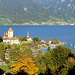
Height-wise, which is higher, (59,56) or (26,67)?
(59,56)

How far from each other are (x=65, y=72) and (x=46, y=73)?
7.65ft

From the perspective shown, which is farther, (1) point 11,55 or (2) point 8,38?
(2) point 8,38

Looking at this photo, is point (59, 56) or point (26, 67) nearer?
point (26, 67)

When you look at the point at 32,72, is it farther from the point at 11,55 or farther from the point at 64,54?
the point at 11,55

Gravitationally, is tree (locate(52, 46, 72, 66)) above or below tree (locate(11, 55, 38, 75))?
above

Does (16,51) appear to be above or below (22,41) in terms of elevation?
below

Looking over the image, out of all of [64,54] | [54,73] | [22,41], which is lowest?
[54,73]

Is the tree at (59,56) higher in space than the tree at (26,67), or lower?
higher

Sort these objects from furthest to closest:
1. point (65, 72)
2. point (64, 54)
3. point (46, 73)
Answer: point (64, 54), point (46, 73), point (65, 72)

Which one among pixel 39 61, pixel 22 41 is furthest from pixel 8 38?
pixel 39 61

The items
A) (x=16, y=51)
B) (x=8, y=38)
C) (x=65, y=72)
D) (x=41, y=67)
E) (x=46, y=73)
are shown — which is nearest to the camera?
(x=65, y=72)

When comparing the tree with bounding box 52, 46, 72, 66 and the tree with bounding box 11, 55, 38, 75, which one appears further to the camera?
the tree with bounding box 52, 46, 72, 66

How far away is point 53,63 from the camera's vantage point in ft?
79.3

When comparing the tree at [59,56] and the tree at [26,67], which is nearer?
the tree at [26,67]
